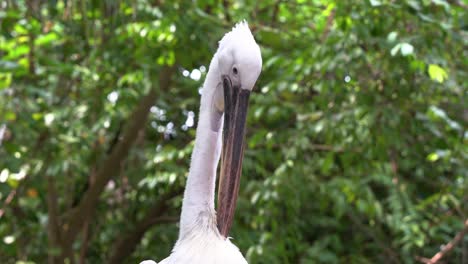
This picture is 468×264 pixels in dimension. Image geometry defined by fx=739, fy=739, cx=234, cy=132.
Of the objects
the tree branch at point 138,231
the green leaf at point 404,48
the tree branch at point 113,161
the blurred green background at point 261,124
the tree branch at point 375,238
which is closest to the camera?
the green leaf at point 404,48

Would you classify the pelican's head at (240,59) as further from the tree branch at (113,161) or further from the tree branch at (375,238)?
the tree branch at (375,238)

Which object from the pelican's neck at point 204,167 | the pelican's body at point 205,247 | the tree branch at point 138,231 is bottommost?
the tree branch at point 138,231

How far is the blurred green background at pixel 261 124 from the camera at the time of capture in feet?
14.0

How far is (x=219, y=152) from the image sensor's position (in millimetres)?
2639

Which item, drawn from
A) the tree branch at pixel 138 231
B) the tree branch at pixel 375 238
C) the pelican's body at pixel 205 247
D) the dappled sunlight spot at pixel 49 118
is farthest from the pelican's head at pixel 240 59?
the tree branch at pixel 138 231

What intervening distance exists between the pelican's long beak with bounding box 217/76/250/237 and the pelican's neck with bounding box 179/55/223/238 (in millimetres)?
95

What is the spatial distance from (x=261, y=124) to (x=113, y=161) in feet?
5.08

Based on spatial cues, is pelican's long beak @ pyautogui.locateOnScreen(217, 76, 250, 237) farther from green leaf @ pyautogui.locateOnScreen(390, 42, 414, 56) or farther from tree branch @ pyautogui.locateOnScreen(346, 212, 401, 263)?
tree branch @ pyautogui.locateOnScreen(346, 212, 401, 263)

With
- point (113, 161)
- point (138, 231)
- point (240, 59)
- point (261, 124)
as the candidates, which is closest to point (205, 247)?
point (240, 59)

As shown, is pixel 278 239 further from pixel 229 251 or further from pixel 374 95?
pixel 229 251

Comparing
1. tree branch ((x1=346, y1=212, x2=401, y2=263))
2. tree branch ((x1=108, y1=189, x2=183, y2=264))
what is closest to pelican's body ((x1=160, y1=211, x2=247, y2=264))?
tree branch ((x1=346, y1=212, x2=401, y2=263))

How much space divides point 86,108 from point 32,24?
1.37 metres

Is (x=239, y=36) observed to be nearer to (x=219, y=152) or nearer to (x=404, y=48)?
(x=219, y=152)

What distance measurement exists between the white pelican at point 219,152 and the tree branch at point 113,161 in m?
3.36
